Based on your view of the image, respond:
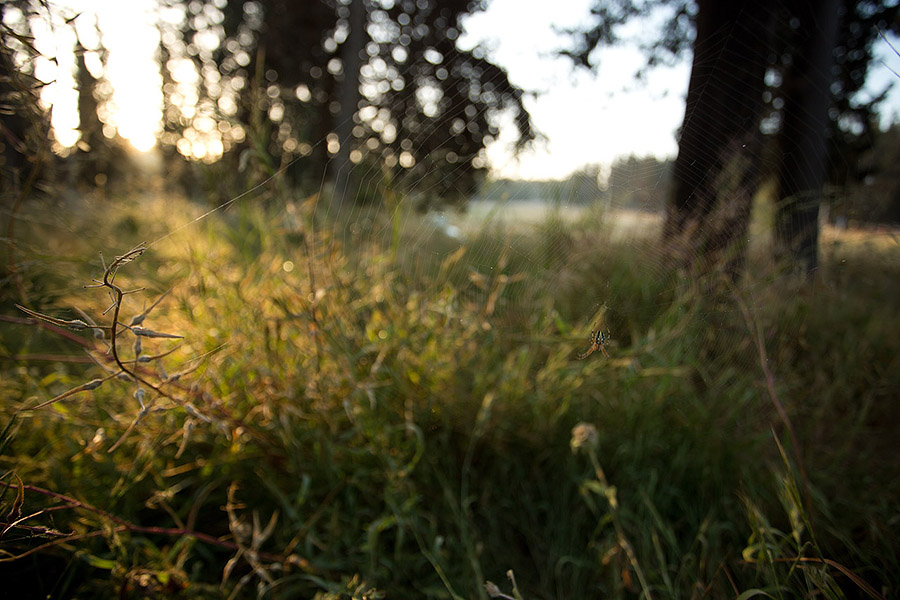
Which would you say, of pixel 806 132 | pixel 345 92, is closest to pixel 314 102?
pixel 345 92

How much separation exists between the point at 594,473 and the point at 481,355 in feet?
1.64

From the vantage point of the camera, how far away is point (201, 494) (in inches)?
49.9

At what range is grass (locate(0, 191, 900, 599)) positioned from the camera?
1.16m

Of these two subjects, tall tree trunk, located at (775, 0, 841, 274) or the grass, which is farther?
tall tree trunk, located at (775, 0, 841, 274)

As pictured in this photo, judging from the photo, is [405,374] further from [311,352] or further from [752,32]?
[752,32]

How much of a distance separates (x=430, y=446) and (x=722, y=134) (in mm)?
1441

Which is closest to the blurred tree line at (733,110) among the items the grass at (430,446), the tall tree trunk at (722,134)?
the tall tree trunk at (722,134)

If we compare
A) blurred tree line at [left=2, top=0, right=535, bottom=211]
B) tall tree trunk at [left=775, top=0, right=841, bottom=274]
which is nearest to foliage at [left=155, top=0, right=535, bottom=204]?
blurred tree line at [left=2, top=0, right=535, bottom=211]

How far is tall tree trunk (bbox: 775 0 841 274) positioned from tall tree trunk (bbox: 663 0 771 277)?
18cm

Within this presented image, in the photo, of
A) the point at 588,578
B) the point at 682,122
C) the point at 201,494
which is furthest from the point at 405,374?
the point at 682,122

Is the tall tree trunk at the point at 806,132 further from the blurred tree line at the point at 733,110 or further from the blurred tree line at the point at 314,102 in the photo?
the blurred tree line at the point at 314,102

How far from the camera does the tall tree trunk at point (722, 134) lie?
1.60m

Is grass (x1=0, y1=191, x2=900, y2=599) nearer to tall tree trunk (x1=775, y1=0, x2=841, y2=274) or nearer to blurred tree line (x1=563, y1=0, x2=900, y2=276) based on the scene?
blurred tree line (x1=563, y1=0, x2=900, y2=276)

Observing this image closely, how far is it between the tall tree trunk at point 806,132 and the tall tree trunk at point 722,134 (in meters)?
0.18
